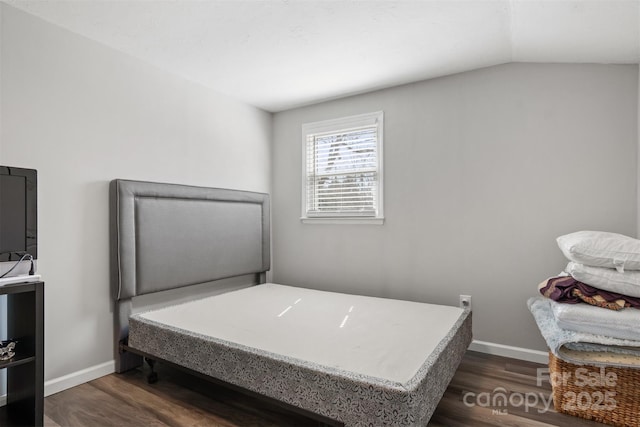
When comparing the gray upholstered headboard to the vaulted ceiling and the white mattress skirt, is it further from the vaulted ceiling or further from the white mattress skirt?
the vaulted ceiling

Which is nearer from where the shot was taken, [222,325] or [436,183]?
[222,325]

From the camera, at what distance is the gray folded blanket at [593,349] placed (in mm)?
1735

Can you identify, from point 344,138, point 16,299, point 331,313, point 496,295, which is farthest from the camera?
point 344,138

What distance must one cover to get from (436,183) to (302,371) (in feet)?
6.58

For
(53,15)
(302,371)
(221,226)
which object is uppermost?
(53,15)

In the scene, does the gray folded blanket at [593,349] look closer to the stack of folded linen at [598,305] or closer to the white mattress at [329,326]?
the stack of folded linen at [598,305]

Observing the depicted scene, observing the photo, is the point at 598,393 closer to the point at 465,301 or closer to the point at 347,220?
the point at 465,301

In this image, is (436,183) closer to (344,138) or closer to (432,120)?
(432,120)

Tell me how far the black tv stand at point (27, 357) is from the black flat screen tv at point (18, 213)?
21 cm

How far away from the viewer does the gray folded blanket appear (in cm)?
173

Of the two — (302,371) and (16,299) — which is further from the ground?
(16,299)

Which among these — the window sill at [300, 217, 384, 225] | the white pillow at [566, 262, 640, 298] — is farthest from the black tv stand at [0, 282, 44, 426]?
the white pillow at [566, 262, 640, 298]

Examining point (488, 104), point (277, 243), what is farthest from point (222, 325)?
point (488, 104)

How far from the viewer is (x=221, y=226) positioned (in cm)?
318
